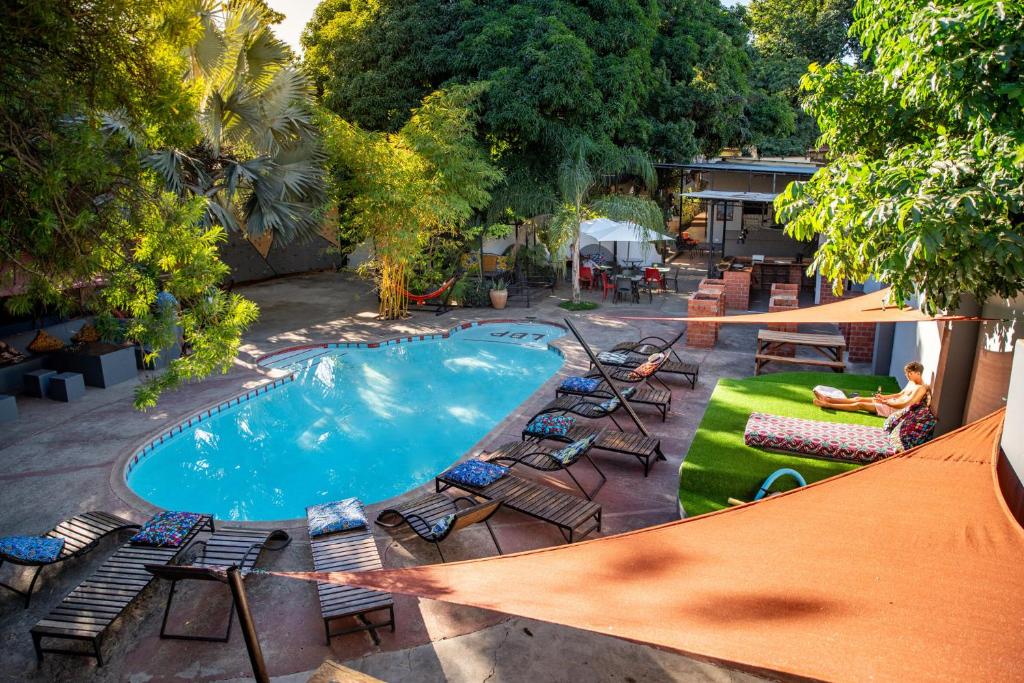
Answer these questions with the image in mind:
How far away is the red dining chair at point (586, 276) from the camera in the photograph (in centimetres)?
1925

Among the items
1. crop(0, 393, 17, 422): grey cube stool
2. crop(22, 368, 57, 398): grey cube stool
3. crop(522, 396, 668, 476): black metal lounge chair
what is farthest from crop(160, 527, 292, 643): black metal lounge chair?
crop(22, 368, 57, 398): grey cube stool

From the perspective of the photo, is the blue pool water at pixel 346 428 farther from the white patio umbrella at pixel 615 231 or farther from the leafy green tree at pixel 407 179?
the white patio umbrella at pixel 615 231

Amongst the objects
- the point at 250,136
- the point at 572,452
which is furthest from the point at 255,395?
the point at 572,452

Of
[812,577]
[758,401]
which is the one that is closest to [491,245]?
[758,401]

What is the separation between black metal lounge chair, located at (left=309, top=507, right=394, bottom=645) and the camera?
5141mm

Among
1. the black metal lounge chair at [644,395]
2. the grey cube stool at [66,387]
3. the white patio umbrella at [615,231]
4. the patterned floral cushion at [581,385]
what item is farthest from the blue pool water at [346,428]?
the white patio umbrella at [615,231]

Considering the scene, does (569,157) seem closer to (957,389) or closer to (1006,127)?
(957,389)

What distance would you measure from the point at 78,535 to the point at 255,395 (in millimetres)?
5222

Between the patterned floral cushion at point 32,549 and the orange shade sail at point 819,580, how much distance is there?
3799 mm

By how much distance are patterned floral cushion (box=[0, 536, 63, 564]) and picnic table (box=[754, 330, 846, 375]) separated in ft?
30.5

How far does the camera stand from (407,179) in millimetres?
14883

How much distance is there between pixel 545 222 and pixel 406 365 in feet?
29.3

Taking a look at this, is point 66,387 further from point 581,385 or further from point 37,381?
point 581,385

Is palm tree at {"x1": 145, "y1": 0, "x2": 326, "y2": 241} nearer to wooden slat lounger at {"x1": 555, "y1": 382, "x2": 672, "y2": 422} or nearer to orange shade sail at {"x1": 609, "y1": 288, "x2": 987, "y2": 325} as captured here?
wooden slat lounger at {"x1": 555, "y1": 382, "x2": 672, "y2": 422}
